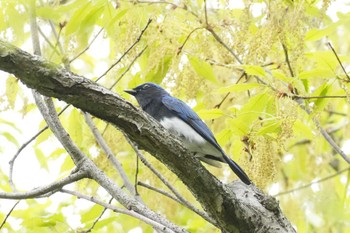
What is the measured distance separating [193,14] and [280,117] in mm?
823

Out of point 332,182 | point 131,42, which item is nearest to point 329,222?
point 332,182

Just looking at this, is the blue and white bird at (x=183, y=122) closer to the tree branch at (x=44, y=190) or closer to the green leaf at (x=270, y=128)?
the green leaf at (x=270, y=128)

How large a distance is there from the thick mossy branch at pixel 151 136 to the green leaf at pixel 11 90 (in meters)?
1.08

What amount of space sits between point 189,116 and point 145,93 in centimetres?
30

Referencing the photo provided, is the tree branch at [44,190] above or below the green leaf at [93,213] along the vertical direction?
below

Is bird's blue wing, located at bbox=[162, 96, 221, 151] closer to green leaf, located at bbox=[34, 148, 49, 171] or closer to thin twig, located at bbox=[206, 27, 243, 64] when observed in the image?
thin twig, located at bbox=[206, 27, 243, 64]

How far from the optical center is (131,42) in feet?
10.8

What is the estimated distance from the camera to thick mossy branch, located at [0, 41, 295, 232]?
7.17 feet

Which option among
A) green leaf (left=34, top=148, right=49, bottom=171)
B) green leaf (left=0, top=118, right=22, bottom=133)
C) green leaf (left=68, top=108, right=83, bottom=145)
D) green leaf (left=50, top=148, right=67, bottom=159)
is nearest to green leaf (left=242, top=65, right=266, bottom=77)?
green leaf (left=68, top=108, right=83, bottom=145)

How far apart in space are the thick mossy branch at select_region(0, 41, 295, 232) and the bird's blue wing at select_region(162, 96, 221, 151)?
0.73 meters

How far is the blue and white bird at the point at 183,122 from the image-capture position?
372cm

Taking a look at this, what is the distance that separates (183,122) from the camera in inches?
156

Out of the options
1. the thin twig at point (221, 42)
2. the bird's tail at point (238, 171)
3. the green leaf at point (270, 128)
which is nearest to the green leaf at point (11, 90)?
the thin twig at point (221, 42)

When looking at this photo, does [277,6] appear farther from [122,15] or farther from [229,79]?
[229,79]
